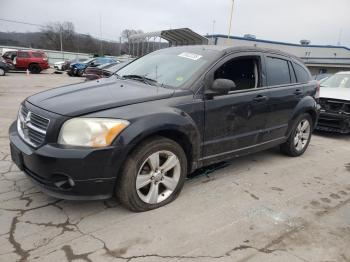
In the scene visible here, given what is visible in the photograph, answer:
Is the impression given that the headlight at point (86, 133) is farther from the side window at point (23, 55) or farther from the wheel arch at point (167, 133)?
the side window at point (23, 55)

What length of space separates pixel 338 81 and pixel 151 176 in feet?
23.8

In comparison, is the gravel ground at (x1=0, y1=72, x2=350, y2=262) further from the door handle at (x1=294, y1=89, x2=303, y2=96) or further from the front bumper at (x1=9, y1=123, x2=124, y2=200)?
the door handle at (x1=294, y1=89, x2=303, y2=96)

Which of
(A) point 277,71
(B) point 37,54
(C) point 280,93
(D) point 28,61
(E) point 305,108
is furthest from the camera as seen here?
(B) point 37,54

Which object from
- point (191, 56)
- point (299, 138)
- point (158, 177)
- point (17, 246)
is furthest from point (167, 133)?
point (299, 138)

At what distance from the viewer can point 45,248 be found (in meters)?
2.88

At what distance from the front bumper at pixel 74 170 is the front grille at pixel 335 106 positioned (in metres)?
6.11

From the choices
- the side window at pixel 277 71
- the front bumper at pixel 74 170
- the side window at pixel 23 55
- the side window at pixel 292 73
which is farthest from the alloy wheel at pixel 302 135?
the side window at pixel 23 55

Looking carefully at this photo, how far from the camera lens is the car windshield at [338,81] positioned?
28.6ft

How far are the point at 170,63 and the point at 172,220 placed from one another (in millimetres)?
2060

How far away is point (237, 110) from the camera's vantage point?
4.31 metres

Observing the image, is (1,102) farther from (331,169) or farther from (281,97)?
(331,169)

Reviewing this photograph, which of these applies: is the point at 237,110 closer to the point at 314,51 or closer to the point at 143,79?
the point at 143,79

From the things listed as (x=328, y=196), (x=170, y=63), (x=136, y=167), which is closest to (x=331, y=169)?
(x=328, y=196)

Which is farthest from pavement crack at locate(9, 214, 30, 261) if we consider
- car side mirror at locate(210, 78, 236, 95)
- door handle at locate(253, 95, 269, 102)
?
door handle at locate(253, 95, 269, 102)
